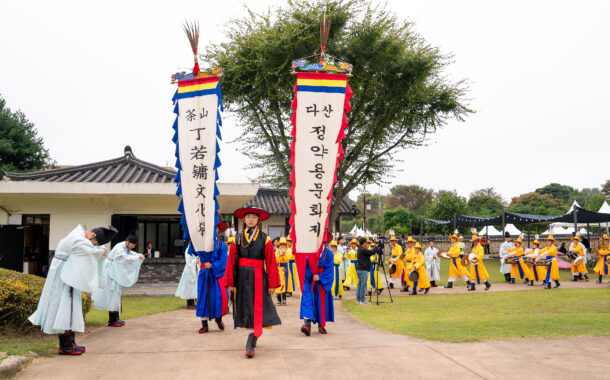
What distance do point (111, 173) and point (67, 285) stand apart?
10749mm

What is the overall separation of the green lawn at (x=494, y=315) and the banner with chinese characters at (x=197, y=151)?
3902 mm

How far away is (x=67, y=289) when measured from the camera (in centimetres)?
625

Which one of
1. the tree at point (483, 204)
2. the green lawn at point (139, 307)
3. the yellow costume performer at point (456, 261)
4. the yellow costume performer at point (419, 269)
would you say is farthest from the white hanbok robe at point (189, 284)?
the tree at point (483, 204)

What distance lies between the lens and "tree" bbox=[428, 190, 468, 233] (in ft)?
136

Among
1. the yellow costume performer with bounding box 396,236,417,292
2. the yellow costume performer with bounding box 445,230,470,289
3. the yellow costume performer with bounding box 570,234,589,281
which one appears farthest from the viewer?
the yellow costume performer with bounding box 570,234,589,281

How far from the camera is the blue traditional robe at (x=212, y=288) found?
7.93m

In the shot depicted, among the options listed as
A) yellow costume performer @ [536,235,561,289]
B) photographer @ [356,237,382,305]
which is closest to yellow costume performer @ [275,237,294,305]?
photographer @ [356,237,382,305]

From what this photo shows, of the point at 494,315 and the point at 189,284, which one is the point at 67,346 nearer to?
the point at 189,284

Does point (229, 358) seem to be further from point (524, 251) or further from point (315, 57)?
point (524, 251)

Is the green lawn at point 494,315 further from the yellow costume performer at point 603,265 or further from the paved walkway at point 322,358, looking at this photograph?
the yellow costume performer at point 603,265

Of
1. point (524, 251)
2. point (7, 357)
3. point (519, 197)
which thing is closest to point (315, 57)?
point (7, 357)

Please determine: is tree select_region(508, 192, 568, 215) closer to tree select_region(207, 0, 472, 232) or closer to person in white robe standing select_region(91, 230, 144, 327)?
tree select_region(207, 0, 472, 232)

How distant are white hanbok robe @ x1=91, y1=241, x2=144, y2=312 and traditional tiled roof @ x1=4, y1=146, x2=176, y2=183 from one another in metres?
7.00

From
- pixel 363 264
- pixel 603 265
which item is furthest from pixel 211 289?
pixel 603 265
